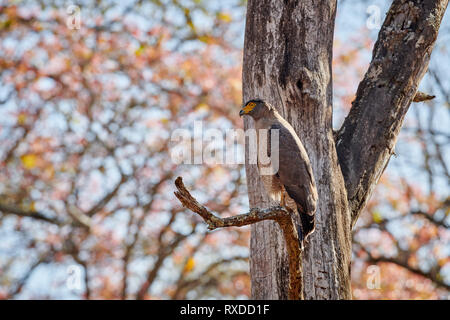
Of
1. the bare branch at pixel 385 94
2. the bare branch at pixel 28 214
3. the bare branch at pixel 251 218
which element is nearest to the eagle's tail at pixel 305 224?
the bare branch at pixel 251 218

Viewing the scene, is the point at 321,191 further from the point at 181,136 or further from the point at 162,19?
the point at 162,19

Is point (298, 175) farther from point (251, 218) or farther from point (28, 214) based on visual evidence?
point (28, 214)

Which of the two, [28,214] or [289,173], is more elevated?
[28,214]

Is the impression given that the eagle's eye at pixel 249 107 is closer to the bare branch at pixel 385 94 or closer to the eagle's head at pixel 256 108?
the eagle's head at pixel 256 108

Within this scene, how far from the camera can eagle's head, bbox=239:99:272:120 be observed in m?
3.79

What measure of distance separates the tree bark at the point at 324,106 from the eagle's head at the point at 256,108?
0.11 m

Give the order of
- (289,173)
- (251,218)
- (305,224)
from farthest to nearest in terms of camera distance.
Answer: (289,173), (305,224), (251,218)

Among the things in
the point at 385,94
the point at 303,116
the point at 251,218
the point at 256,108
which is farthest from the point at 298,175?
the point at 385,94

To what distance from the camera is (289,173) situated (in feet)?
11.8

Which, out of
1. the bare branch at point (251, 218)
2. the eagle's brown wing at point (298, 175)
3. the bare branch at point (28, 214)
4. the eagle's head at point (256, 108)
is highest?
the bare branch at point (28, 214)

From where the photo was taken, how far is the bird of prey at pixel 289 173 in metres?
3.49

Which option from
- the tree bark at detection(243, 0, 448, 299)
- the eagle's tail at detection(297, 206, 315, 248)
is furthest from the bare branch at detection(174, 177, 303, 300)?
the tree bark at detection(243, 0, 448, 299)

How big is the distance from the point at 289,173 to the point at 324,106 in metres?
0.56

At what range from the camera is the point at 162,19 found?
30.6ft
